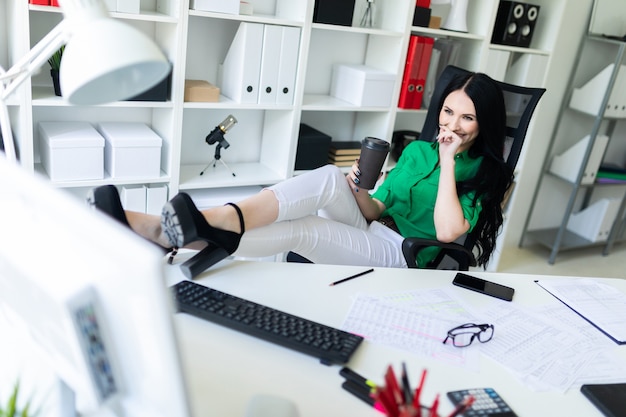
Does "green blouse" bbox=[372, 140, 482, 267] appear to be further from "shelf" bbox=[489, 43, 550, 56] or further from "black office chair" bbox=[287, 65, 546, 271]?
"shelf" bbox=[489, 43, 550, 56]

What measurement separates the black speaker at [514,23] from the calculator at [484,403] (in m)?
2.63

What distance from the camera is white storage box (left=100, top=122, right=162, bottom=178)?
2.39 m

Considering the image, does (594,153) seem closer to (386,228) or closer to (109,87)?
(386,228)

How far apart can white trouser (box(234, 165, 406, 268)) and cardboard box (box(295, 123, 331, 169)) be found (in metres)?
0.78

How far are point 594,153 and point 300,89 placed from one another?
85.7 inches

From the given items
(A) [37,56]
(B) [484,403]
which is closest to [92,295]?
(B) [484,403]

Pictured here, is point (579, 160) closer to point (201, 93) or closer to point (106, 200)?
point (201, 93)

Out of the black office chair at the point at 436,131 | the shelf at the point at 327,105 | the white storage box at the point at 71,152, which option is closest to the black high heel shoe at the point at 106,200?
the black office chair at the point at 436,131

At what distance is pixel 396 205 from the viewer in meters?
2.28

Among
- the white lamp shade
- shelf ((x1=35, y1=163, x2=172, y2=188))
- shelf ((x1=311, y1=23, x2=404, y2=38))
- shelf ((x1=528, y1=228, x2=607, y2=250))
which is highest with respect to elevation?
shelf ((x1=311, y1=23, x2=404, y2=38))

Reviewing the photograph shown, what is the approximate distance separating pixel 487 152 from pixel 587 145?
1900mm

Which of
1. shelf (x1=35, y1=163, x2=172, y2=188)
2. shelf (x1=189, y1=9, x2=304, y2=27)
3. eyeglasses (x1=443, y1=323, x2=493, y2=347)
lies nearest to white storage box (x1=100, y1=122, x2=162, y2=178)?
shelf (x1=35, y1=163, x2=172, y2=188)

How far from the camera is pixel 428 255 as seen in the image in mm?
2072

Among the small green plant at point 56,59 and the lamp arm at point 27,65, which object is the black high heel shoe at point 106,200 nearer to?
the lamp arm at point 27,65
